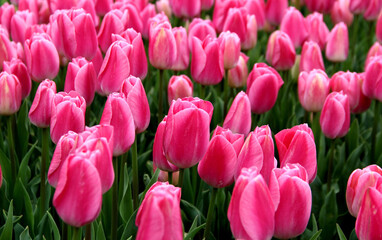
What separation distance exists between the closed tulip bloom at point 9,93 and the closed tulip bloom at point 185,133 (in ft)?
2.20

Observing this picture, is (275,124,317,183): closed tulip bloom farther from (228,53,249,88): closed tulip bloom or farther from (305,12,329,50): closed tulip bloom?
(305,12,329,50): closed tulip bloom

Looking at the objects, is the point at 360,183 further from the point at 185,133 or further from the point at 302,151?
the point at 185,133

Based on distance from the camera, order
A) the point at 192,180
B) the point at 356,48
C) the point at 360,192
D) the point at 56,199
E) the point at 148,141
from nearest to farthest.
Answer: the point at 56,199 → the point at 360,192 → the point at 192,180 → the point at 148,141 → the point at 356,48

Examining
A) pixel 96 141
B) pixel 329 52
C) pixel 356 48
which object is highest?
pixel 96 141

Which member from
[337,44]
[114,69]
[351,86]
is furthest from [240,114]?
[337,44]

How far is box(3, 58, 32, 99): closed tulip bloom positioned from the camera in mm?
1992

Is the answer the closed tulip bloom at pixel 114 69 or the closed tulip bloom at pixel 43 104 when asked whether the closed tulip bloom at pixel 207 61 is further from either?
the closed tulip bloom at pixel 43 104

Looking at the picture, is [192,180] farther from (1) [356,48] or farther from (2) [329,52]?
(1) [356,48]

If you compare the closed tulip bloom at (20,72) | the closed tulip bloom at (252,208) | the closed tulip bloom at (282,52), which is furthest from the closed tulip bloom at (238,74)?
the closed tulip bloom at (252,208)

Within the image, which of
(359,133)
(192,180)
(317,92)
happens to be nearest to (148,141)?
(192,180)

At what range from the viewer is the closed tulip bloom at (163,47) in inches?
81.7

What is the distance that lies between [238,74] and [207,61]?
33 centimetres

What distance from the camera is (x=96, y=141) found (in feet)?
3.72

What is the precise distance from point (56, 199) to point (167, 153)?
38cm
